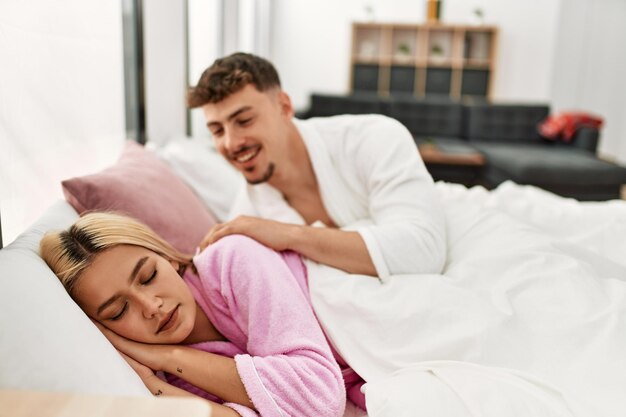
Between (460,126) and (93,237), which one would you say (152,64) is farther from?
(460,126)

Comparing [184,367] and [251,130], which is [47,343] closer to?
[184,367]

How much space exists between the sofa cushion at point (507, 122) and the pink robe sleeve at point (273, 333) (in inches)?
186

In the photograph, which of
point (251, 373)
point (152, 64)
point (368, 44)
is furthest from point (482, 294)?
point (368, 44)

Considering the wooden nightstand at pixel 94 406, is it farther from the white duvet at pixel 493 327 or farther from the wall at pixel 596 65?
the wall at pixel 596 65

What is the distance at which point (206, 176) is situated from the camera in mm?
2021

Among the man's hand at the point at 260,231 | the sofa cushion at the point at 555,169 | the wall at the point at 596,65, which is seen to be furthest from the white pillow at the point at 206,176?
the wall at the point at 596,65

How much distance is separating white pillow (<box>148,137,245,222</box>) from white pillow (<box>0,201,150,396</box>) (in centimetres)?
109

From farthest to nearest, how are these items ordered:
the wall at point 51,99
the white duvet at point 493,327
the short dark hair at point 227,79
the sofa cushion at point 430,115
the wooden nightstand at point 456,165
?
the sofa cushion at point 430,115 < the wooden nightstand at point 456,165 < the short dark hair at point 227,79 < the wall at point 51,99 < the white duvet at point 493,327

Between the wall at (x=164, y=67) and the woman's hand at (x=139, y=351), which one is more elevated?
the wall at (x=164, y=67)

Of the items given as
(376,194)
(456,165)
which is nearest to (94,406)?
(376,194)

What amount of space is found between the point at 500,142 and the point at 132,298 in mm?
5043

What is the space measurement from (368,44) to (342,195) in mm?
5707

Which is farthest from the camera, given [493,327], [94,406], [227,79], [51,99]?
[227,79]

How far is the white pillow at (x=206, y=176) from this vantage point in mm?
1957
